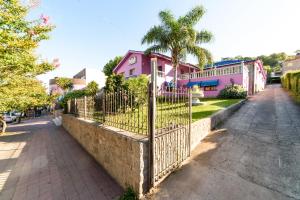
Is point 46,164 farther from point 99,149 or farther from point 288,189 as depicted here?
point 288,189

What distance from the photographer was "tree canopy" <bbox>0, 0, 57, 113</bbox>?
5676 millimetres

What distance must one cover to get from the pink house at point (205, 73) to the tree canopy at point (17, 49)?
744 centimetres

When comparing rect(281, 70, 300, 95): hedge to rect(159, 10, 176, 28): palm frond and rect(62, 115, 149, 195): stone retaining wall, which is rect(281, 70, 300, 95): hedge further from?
rect(62, 115, 149, 195): stone retaining wall

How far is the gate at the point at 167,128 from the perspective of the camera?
11.3ft

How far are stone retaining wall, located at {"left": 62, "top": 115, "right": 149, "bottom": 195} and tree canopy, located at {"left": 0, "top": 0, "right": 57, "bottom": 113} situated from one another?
4.26m

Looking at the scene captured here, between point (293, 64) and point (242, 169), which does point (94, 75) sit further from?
point (293, 64)

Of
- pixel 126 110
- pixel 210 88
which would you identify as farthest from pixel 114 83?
pixel 210 88

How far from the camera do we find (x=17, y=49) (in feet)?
20.5

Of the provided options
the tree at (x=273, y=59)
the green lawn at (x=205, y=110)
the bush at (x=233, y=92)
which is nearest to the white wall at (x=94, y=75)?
the bush at (x=233, y=92)

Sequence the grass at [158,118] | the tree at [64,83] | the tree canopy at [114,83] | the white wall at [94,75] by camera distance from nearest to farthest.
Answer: the grass at [158,118] < the tree canopy at [114,83] < the tree at [64,83] < the white wall at [94,75]

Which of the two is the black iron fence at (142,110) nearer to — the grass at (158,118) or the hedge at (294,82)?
the grass at (158,118)

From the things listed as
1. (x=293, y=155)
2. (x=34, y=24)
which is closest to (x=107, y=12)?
(x=34, y=24)

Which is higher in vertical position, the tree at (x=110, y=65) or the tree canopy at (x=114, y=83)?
the tree at (x=110, y=65)

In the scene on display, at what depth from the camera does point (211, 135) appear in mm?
6320
